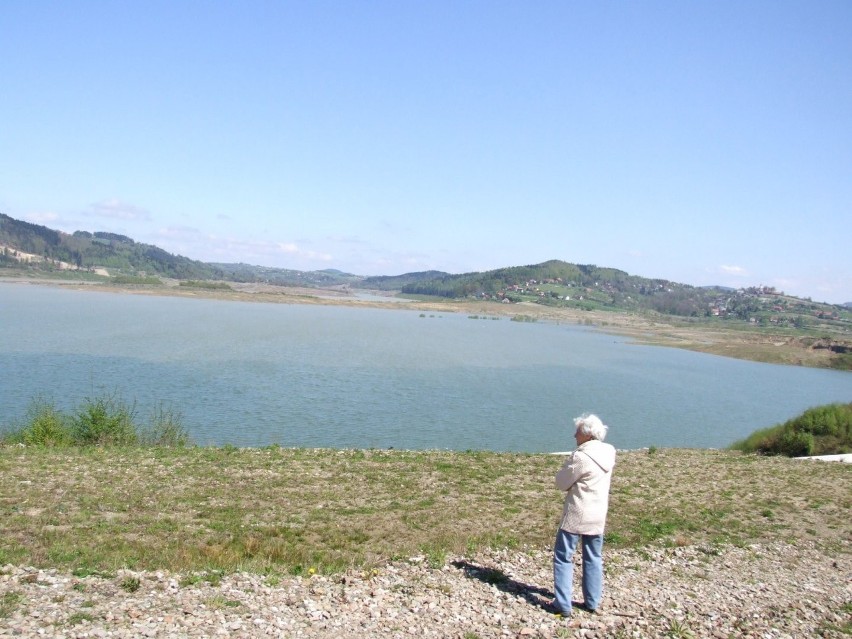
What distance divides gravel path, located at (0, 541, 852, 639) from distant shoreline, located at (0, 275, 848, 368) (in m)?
89.6

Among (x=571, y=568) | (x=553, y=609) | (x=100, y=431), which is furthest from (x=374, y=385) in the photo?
(x=571, y=568)

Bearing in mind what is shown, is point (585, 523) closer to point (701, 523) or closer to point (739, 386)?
point (701, 523)

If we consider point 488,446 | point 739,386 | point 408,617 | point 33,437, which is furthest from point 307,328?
point 408,617

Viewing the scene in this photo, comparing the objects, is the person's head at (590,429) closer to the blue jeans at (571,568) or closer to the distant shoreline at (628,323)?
the blue jeans at (571,568)

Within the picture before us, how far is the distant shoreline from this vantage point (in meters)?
92.0

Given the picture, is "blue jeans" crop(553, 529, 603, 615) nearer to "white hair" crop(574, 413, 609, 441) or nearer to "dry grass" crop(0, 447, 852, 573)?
"white hair" crop(574, 413, 609, 441)

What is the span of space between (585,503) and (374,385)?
31894 mm

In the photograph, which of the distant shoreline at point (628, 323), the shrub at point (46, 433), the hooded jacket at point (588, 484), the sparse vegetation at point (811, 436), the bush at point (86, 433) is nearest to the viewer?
the hooded jacket at point (588, 484)

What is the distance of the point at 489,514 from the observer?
36.1 feet

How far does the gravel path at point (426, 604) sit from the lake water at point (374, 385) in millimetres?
15450

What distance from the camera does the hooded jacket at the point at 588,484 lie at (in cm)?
661

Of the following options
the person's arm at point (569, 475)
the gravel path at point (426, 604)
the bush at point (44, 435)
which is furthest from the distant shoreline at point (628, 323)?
the person's arm at point (569, 475)

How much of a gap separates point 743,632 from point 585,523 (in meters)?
2.05

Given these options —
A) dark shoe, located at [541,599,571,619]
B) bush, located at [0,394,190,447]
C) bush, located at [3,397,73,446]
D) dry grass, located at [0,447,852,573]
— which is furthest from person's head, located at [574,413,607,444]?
bush, located at [3,397,73,446]
